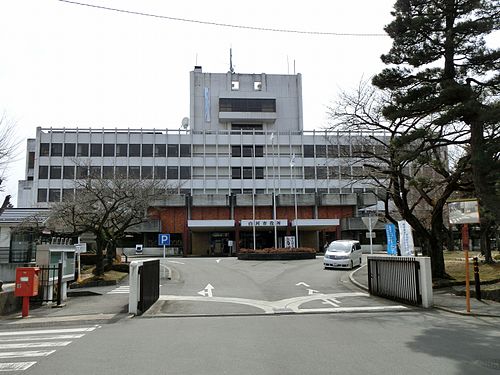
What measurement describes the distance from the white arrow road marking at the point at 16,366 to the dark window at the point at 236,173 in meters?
56.9

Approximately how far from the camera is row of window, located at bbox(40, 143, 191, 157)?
204ft

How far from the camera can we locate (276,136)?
6506cm

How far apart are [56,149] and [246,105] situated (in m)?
29.2

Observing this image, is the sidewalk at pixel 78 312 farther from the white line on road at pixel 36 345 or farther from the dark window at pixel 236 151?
the dark window at pixel 236 151

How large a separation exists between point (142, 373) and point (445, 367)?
4.44 meters

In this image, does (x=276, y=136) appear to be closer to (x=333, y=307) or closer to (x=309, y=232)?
(x=309, y=232)

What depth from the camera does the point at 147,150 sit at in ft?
205

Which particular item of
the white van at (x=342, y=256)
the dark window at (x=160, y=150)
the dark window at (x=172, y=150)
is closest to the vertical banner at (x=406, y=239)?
the white van at (x=342, y=256)

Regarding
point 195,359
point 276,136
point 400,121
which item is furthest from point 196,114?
point 195,359

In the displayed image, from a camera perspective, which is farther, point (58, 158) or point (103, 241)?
point (58, 158)

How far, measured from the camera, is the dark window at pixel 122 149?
62.4 m

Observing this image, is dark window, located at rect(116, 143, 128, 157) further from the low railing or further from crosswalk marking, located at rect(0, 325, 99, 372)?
crosswalk marking, located at rect(0, 325, 99, 372)

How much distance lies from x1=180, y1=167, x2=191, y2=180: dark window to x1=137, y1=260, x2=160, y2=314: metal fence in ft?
153

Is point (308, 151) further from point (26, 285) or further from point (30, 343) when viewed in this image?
point (30, 343)
